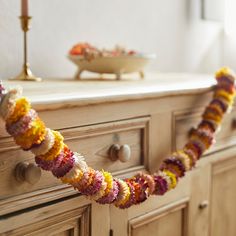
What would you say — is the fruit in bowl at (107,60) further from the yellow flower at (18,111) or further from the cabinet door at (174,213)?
the yellow flower at (18,111)

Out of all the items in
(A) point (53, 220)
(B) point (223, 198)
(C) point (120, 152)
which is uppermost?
(C) point (120, 152)

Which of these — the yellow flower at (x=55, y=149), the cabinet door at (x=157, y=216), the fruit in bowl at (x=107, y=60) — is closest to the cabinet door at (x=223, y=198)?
the cabinet door at (x=157, y=216)


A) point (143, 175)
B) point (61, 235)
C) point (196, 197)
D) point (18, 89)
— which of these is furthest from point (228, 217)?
point (18, 89)

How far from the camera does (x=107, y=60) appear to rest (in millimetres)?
1407

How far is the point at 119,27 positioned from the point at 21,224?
42.7 inches

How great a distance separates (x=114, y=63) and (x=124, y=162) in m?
0.40

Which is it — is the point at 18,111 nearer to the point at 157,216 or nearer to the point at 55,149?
the point at 55,149

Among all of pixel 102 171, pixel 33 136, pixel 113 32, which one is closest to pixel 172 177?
pixel 102 171

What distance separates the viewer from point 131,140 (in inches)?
44.7

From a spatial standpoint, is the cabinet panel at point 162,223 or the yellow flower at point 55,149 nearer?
the yellow flower at point 55,149

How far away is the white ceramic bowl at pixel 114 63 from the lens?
141 cm

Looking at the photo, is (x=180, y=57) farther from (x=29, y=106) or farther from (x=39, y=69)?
(x=29, y=106)

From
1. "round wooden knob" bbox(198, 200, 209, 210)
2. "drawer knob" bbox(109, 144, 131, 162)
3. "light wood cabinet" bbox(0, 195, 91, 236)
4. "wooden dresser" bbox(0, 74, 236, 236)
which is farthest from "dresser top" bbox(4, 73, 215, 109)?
"round wooden knob" bbox(198, 200, 209, 210)

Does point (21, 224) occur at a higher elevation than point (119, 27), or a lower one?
lower
